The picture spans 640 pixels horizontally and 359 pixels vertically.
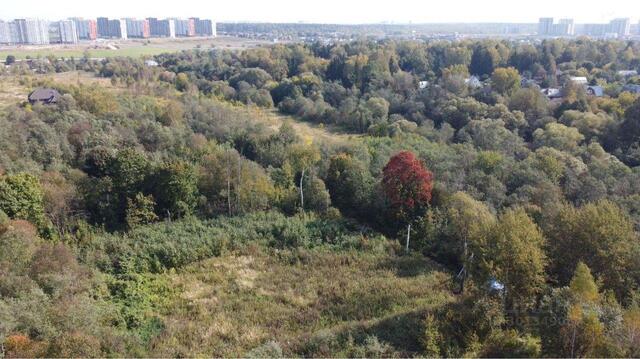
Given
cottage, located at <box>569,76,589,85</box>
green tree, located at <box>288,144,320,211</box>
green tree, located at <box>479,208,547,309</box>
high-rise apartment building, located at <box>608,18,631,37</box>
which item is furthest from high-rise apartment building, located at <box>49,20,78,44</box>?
high-rise apartment building, located at <box>608,18,631,37</box>

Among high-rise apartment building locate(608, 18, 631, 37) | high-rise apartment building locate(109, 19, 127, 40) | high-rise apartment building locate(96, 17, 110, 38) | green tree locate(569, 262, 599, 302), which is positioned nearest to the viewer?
green tree locate(569, 262, 599, 302)

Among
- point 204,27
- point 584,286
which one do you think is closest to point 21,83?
point 584,286

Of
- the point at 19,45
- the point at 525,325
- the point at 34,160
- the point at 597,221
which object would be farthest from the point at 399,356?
the point at 19,45

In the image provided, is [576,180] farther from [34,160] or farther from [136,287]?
[34,160]

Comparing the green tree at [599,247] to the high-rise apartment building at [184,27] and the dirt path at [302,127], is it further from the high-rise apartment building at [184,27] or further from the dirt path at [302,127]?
the high-rise apartment building at [184,27]

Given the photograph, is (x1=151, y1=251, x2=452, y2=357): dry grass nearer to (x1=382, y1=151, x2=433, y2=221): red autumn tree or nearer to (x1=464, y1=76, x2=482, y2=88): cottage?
(x1=382, y1=151, x2=433, y2=221): red autumn tree

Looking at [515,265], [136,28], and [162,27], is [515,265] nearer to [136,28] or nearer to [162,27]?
[136,28]
